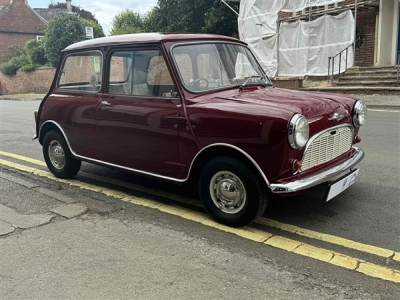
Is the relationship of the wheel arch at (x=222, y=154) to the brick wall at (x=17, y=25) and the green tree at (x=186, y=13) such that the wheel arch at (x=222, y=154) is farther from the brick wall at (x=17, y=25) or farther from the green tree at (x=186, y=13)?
the brick wall at (x=17, y=25)

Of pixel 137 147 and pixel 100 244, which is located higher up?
pixel 137 147

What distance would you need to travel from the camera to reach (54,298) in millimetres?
2799

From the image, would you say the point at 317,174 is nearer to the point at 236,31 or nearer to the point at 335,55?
the point at 335,55

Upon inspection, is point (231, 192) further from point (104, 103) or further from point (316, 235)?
point (104, 103)

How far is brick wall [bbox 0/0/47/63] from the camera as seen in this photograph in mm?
45906

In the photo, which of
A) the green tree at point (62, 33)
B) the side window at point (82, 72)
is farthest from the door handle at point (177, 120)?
the green tree at point (62, 33)

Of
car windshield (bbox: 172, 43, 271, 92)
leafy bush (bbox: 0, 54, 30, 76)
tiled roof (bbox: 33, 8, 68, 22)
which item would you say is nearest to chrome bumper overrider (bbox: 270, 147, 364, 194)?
car windshield (bbox: 172, 43, 271, 92)

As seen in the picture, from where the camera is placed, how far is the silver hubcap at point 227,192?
3.74 meters

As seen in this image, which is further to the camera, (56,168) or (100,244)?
(56,168)

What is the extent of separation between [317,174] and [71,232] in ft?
7.73

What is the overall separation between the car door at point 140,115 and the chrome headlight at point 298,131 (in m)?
1.12

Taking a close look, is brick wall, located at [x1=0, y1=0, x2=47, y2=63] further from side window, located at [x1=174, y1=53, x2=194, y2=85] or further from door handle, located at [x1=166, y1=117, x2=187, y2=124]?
door handle, located at [x1=166, y1=117, x2=187, y2=124]

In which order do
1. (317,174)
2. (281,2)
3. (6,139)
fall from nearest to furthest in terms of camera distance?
(317,174) < (6,139) < (281,2)

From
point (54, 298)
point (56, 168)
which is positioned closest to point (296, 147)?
point (54, 298)
